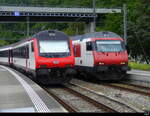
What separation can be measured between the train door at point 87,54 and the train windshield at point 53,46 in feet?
7.73

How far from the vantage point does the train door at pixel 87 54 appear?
21.9 metres

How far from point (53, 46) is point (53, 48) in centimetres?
13

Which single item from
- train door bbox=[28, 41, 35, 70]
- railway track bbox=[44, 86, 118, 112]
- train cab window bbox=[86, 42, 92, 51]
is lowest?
railway track bbox=[44, 86, 118, 112]

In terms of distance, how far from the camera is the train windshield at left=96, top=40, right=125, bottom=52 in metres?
21.8

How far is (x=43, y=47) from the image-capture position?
64.6ft

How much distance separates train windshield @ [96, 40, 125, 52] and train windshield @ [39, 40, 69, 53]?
249 centimetres

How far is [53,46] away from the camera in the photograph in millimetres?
19812

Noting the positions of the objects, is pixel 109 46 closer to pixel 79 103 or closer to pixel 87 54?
pixel 87 54

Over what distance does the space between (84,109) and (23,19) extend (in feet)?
219

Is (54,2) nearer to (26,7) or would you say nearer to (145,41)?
(26,7)

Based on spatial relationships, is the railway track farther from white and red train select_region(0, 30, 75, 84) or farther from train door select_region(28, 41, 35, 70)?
train door select_region(28, 41, 35, 70)

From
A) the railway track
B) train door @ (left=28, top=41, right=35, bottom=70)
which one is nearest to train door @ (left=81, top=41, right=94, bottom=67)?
train door @ (left=28, top=41, right=35, bottom=70)

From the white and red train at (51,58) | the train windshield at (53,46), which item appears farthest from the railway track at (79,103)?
the train windshield at (53,46)

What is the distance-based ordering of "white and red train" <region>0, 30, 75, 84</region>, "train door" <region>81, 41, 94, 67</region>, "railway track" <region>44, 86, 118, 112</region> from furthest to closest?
"train door" <region>81, 41, 94, 67</region>, "white and red train" <region>0, 30, 75, 84</region>, "railway track" <region>44, 86, 118, 112</region>
